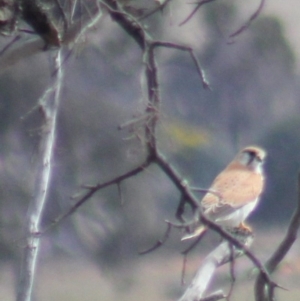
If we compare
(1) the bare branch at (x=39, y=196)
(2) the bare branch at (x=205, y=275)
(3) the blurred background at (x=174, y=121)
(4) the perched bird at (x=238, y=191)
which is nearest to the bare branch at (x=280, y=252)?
(2) the bare branch at (x=205, y=275)

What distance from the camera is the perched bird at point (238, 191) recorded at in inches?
203

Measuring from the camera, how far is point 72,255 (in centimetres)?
874

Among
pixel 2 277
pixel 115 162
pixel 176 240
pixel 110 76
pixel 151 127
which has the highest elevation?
pixel 151 127

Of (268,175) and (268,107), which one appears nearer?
(268,175)

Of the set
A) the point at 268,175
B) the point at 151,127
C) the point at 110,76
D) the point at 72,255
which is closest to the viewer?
the point at 151,127

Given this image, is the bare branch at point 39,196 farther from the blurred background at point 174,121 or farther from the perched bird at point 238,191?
the blurred background at point 174,121

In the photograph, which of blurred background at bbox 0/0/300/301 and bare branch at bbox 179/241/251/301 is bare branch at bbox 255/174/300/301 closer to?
bare branch at bbox 179/241/251/301

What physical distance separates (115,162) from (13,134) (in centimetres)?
96

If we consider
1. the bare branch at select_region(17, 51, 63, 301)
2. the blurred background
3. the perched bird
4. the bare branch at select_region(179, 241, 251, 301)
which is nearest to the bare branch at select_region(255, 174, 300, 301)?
the bare branch at select_region(179, 241, 251, 301)

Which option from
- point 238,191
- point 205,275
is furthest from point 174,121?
point 205,275

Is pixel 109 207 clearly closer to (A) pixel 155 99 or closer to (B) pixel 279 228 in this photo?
(B) pixel 279 228

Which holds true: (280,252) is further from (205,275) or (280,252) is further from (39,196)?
(39,196)

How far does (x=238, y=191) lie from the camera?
5.58m

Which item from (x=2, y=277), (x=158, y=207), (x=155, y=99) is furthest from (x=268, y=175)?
(x=155, y=99)
